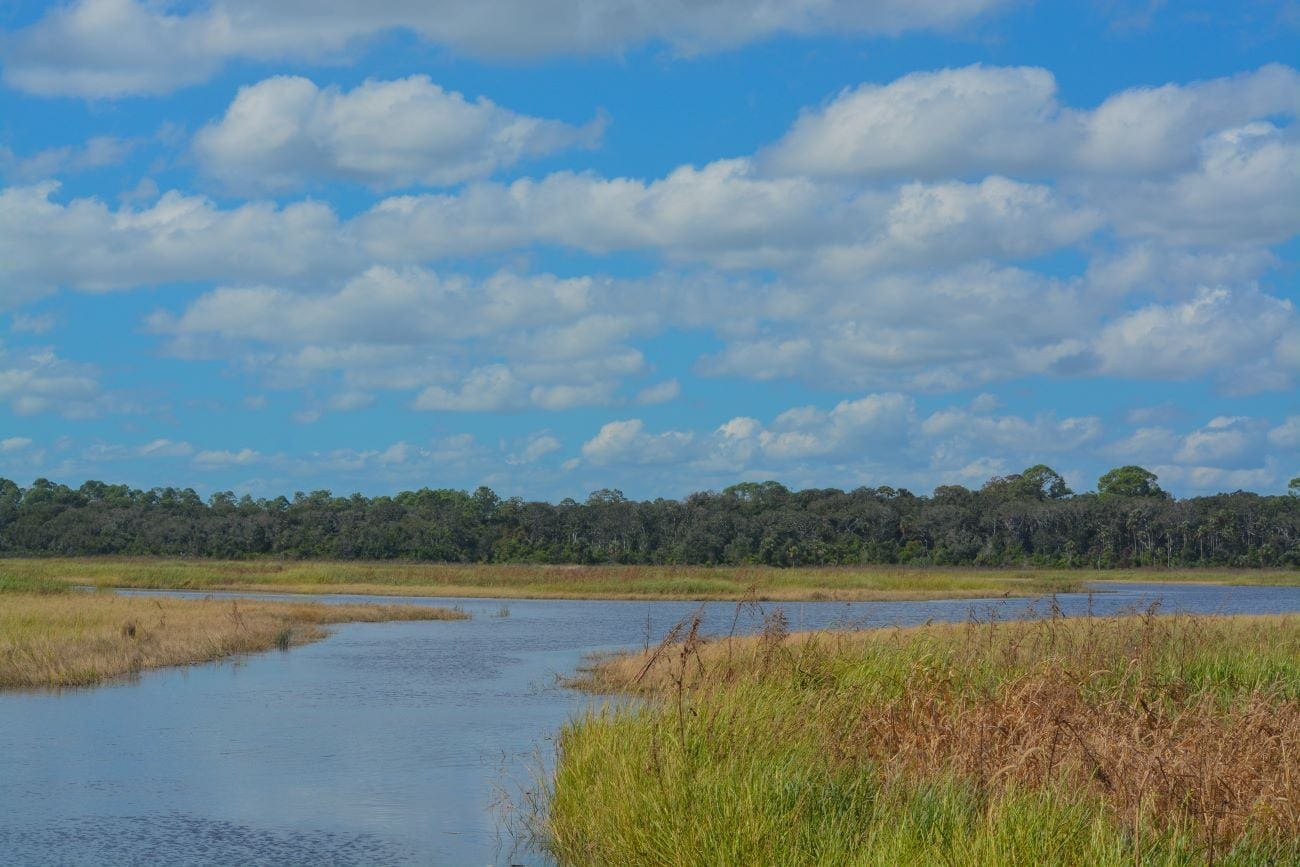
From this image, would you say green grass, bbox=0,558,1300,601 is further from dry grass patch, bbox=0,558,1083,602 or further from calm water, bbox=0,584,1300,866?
calm water, bbox=0,584,1300,866

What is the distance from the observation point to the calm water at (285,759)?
46.7 ft

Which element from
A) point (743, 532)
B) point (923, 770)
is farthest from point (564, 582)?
point (923, 770)

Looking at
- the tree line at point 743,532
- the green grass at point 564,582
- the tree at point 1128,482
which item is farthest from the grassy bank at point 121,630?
the tree at point 1128,482

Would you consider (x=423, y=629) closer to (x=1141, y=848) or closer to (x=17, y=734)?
(x=17, y=734)

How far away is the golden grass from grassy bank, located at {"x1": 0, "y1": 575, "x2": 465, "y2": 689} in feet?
0.07

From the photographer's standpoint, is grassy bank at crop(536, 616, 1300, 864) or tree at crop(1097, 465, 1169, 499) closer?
grassy bank at crop(536, 616, 1300, 864)

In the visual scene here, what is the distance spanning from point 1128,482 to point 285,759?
133009 mm

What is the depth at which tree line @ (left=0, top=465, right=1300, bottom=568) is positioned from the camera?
103 meters

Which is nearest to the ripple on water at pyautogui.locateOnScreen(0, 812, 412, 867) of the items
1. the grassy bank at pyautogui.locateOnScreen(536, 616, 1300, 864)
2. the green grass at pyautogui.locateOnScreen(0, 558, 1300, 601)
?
the grassy bank at pyautogui.locateOnScreen(536, 616, 1300, 864)

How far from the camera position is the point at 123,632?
33219 mm

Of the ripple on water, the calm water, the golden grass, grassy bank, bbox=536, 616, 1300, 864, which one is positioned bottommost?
the ripple on water

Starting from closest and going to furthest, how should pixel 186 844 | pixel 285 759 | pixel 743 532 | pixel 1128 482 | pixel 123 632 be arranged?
pixel 186 844 < pixel 285 759 < pixel 123 632 < pixel 743 532 < pixel 1128 482

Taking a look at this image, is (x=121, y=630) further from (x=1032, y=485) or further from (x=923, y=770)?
(x=1032, y=485)

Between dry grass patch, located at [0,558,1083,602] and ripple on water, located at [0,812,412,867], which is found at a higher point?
dry grass patch, located at [0,558,1083,602]
